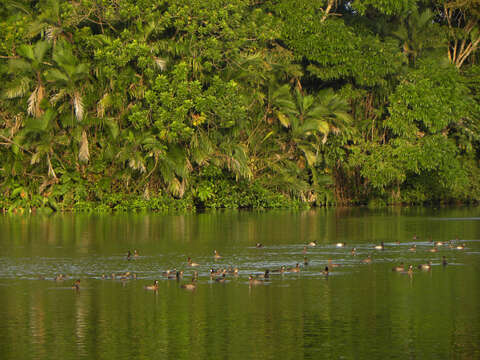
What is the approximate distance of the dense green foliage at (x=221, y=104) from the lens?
135ft

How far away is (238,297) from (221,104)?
23.9 metres

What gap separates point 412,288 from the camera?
19188mm

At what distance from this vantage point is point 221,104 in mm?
41375

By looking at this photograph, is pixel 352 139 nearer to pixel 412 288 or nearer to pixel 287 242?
pixel 287 242

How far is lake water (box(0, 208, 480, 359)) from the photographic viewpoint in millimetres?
13742

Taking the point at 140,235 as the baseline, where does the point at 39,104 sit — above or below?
above

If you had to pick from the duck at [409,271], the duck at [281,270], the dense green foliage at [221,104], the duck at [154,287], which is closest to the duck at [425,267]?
the duck at [409,271]

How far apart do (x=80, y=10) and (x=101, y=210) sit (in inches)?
336

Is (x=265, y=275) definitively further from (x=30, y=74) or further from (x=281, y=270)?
(x=30, y=74)

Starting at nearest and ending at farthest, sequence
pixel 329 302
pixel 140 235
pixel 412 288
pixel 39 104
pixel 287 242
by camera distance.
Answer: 1. pixel 329 302
2. pixel 412 288
3. pixel 287 242
4. pixel 140 235
5. pixel 39 104

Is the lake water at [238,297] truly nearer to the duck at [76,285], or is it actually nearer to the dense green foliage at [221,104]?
the duck at [76,285]

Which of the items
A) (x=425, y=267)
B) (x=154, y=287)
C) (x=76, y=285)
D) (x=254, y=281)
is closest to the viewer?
(x=154, y=287)

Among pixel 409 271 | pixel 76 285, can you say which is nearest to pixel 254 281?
pixel 76 285

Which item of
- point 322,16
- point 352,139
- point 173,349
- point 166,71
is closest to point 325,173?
point 352,139
